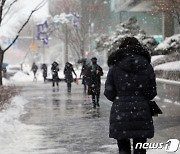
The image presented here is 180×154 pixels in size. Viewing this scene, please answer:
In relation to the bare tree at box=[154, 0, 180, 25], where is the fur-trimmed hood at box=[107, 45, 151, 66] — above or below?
below

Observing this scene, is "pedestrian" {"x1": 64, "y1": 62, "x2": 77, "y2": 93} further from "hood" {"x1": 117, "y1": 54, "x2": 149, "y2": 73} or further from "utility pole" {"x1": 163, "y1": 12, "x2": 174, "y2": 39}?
"utility pole" {"x1": 163, "y1": 12, "x2": 174, "y2": 39}

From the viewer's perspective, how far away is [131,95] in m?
4.75

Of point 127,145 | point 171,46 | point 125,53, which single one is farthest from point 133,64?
point 171,46

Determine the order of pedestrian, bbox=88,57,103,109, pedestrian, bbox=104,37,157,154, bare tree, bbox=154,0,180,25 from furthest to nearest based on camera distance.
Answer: bare tree, bbox=154,0,180,25 → pedestrian, bbox=88,57,103,109 → pedestrian, bbox=104,37,157,154

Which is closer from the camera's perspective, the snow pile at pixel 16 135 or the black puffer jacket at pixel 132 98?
the black puffer jacket at pixel 132 98

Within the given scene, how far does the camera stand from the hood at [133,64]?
474 centimetres

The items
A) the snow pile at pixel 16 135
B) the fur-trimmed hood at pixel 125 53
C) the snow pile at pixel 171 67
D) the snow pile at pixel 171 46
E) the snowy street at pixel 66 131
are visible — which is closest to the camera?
the fur-trimmed hood at pixel 125 53

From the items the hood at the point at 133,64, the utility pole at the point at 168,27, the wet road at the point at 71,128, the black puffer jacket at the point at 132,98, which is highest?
the utility pole at the point at 168,27

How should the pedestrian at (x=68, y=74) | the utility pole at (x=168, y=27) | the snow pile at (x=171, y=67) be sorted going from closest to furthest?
the pedestrian at (x=68, y=74) → the snow pile at (x=171, y=67) → the utility pole at (x=168, y=27)

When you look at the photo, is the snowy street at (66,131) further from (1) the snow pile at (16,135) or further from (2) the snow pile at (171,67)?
(2) the snow pile at (171,67)

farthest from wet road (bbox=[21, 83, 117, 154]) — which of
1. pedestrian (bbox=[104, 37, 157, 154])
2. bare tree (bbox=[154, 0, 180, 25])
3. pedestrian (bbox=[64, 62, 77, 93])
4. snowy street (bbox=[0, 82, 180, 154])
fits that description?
bare tree (bbox=[154, 0, 180, 25])

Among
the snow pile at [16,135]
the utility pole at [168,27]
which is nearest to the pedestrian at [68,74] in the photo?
the snow pile at [16,135]

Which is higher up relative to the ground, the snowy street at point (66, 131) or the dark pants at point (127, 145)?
the dark pants at point (127, 145)

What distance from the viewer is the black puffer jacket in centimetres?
469
